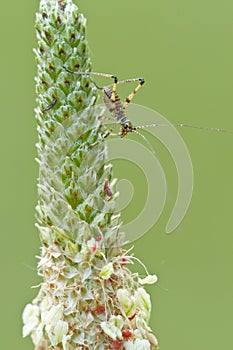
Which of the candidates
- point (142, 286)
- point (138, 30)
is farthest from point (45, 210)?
point (138, 30)

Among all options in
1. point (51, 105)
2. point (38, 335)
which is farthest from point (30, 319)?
point (51, 105)

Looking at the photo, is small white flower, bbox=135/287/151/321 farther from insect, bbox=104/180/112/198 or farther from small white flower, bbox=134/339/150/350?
insect, bbox=104/180/112/198

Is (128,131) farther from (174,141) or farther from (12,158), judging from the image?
(12,158)

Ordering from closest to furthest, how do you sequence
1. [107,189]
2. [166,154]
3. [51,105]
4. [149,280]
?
[51,105], [107,189], [149,280], [166,154]

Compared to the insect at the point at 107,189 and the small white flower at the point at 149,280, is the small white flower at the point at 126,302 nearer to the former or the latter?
the small white flower at the point at 149,280

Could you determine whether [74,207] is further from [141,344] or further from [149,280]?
[141,344]
